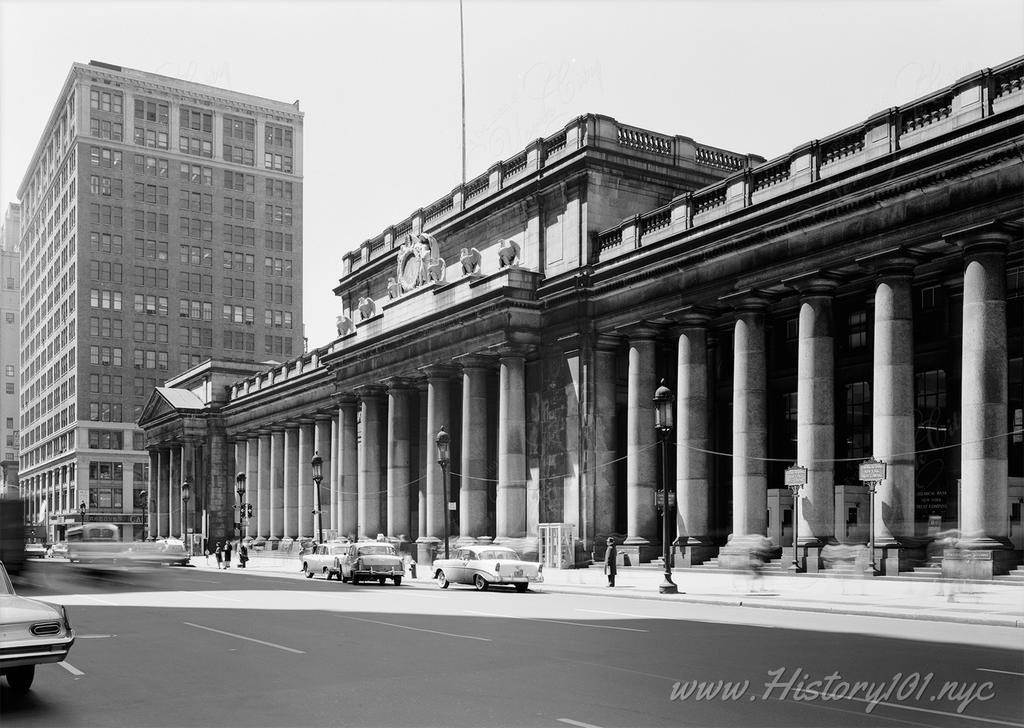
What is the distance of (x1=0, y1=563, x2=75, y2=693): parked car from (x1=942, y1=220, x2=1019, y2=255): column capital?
83.6 ft

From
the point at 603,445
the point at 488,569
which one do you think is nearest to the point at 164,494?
the point at 603,445

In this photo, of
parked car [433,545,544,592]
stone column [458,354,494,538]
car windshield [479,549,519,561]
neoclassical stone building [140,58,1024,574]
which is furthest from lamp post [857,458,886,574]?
stone column [458,354,494,538]

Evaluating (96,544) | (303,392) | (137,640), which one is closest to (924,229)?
(137,640)

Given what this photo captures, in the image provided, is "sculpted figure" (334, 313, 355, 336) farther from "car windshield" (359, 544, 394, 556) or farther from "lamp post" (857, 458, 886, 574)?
"lamp post" (857, 458, 886, 574)

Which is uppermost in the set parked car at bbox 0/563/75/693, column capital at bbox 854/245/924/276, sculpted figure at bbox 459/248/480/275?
sculpted figure at bbox 459/248/480/275

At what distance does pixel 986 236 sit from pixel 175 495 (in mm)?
85933

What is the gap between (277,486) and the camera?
274ft

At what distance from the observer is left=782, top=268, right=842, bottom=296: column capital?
3500 cm

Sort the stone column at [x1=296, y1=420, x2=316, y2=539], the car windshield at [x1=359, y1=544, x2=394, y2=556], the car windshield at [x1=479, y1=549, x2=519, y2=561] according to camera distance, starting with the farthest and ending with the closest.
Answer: the stone column at [x1=296, y1=420, x2=316, y2=539], the car windshield at [x1=359, y1=544, x2=394, y2=556], the car windshield at [x1=479, y1=549, x2=519, y2=561]

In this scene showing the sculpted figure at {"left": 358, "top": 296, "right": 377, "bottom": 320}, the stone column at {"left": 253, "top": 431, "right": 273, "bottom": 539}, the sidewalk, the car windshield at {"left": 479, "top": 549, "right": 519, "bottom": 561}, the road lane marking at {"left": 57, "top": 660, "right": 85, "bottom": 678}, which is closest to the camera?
the road lane marking at {"left": 57, "top": 660, "right": 85, "bottom": 678}

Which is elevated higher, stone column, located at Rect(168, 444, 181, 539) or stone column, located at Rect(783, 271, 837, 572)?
stone column, located at Rect(783, 271, 837, 572)

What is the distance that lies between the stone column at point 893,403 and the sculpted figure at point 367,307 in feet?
126

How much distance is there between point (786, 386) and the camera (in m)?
43.1

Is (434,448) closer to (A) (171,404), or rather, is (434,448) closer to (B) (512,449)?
(B) (512,449)
